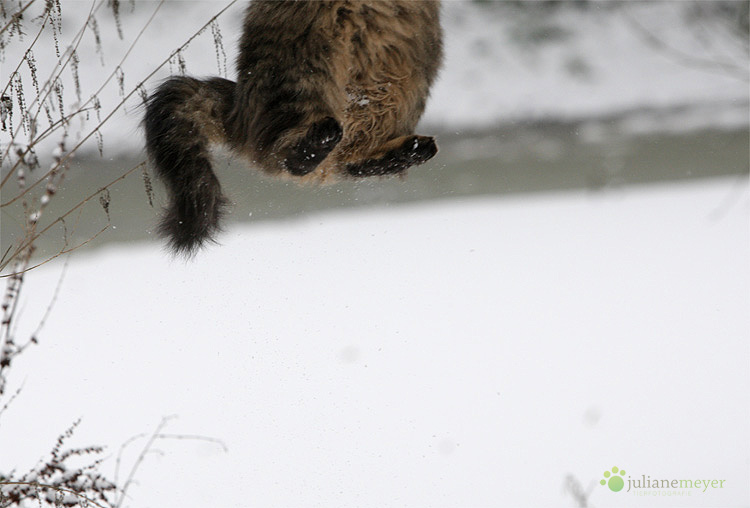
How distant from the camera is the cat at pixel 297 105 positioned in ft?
7.99

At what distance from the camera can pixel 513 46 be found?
5.18 metres

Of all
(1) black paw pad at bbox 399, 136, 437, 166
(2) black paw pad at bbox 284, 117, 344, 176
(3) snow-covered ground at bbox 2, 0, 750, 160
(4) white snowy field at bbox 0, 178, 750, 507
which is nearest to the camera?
(2) black paw pad at bbox 284, 117, 344, 176

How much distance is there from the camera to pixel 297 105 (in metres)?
2.43

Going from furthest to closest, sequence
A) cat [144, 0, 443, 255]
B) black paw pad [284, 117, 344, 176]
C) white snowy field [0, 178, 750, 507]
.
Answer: white snowy field [0, 178, 750, 507], cat [144, 0, 443, 255], black paw pad [284, 117, 344, 176]

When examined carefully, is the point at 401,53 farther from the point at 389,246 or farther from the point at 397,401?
the point at 389,246

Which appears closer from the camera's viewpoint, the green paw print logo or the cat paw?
the cat paw

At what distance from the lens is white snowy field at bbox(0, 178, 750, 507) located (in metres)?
3.10

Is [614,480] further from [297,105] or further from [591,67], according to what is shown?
[591,67]

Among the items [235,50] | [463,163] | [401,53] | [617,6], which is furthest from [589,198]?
[235,50]

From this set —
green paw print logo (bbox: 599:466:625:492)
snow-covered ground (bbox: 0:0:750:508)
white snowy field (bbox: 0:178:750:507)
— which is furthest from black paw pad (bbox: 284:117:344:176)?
green paw print logo (bbox: 599:466:625:492)

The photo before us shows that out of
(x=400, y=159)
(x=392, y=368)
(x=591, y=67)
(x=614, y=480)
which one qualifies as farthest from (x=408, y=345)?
(x=591, y=67)

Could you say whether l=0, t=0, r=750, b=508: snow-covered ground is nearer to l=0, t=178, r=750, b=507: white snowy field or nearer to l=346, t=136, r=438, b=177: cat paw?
l=0, t=178, r=750, b=507: white snowy field

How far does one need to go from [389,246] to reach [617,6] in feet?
8.95

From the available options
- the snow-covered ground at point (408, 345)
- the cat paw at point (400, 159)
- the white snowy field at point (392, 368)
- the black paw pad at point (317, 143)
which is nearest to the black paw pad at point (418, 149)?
the cat paw at point (400, 159)
